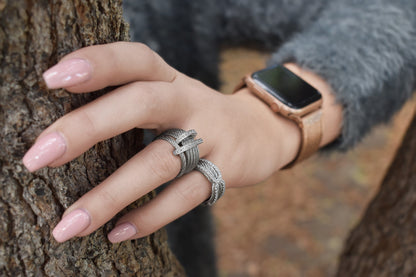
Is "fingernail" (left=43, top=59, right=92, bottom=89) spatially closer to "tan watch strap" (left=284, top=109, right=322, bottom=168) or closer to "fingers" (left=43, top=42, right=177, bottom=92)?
"fingers" (left=43, top=42, right=177, bottom=92)

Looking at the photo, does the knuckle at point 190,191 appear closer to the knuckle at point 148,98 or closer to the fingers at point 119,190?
the fingers at point 119,190

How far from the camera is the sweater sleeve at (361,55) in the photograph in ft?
3.44

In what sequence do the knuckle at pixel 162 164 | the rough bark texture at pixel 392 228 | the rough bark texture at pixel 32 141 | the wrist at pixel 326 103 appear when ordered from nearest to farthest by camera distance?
the rough bark texture at pixel 32 141 < the knuckle at pixel 162 164 < the wrist at pixel 326 103 < the rough bark texture at pixel 392 228

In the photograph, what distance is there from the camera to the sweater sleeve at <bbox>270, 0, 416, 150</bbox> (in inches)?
41.3

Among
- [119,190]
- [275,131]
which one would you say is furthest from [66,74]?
[275,131]

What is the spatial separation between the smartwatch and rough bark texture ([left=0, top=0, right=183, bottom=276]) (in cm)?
37

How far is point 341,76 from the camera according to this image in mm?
1038

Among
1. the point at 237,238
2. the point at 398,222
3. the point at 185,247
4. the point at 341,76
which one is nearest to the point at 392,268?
the point at 398,222

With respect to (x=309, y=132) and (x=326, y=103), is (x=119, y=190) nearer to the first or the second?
(x=309, y=132)

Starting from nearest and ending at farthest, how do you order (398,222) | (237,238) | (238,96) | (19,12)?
(19,12) < (238,96) < (398,222) < (237,238)

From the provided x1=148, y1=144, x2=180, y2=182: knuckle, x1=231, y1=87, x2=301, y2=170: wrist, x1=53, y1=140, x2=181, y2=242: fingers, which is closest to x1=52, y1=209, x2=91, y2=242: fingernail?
x1=53, y1=140, x2=181, y2=242: fingers

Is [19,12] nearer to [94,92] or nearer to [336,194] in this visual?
[94,92]

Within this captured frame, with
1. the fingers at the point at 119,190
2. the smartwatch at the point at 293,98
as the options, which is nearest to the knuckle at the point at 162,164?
the fingers at the point at 119,190

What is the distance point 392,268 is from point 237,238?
5.23 feet
